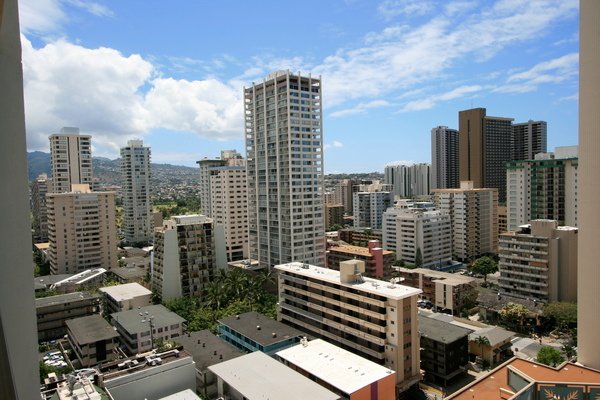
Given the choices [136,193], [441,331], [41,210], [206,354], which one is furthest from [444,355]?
[41,210]

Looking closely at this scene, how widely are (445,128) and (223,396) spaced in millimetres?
83365

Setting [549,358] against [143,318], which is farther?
[143,318]

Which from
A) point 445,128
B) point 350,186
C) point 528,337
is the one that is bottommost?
point 528,337

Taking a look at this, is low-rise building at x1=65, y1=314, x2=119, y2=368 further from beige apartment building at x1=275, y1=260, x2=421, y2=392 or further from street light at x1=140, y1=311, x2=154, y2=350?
beige apartment building at x1=275, y1=260, x2=421, y2=392

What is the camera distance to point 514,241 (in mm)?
32812

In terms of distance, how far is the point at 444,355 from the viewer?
21.5 meters

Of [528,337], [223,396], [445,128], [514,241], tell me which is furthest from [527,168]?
[445,128]

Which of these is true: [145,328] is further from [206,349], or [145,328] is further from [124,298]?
[124,298]

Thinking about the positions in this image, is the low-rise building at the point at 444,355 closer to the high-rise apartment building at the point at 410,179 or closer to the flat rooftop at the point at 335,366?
the flat rooftop at the point at 335,366

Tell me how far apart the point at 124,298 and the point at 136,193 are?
132 ft

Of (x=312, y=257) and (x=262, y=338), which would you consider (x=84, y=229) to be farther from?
(x=262, y=338)

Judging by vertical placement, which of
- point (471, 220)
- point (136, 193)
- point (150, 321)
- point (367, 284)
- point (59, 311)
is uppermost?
point (136, 193)

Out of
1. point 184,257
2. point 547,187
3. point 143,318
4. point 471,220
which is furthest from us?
point 471,220

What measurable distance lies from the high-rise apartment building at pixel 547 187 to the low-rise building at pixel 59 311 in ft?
137
